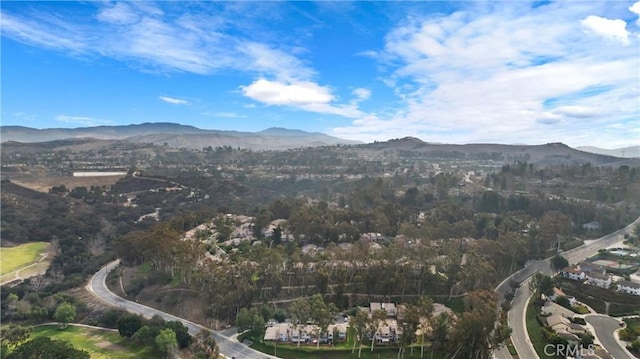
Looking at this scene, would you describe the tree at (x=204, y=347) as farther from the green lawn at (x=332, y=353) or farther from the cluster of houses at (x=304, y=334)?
the cluster of houses at (x=304, y=334)

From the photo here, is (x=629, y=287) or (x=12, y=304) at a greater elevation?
(x=629, y=287)

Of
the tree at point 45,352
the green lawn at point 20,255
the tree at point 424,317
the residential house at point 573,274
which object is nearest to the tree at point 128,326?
the tree at point 45,352

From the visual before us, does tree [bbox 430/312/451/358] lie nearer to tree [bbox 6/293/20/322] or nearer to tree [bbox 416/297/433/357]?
tree [bbox 416/297/433/357]

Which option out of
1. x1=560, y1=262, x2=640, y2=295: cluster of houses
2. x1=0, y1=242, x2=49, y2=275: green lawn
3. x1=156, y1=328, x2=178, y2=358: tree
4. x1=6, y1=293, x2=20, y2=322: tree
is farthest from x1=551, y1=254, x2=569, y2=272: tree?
x1=0, y1=242, x2=49, y2=275: green lawn

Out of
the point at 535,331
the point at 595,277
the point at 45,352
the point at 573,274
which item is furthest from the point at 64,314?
the point at 595,277

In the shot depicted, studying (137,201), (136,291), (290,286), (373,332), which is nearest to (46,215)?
(137,201)

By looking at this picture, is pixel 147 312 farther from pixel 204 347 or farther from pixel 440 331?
pixel 440 331
